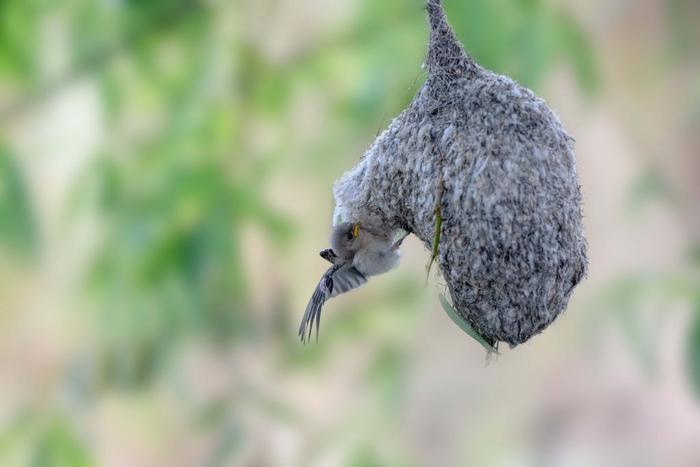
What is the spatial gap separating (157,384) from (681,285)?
7.98 feet

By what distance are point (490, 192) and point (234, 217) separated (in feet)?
9.00

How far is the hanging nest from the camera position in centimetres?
155

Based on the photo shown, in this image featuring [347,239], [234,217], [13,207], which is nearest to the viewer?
→ [347,239]

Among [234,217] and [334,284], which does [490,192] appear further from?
[234,217]

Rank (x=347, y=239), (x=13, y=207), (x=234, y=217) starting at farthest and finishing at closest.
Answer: (x=234, y=217), (x=13, y=207), (x=347, y=239)

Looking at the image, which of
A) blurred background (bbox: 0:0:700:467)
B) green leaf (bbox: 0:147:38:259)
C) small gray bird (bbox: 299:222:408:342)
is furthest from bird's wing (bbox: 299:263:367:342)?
green leaf (bbox: 0:147:38:259)

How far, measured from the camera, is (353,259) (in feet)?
6.50

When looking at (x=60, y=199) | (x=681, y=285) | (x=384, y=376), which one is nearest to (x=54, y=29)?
(x=60, y=199)

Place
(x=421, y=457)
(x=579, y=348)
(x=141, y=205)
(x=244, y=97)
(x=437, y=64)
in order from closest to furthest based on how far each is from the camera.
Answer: (x=437, y=64) → (x=141, y=205) → (x=244, y=97) → (x=579, y=348) → (x=421, y=457)

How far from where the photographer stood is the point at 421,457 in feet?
19.0

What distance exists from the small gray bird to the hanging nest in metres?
0.19

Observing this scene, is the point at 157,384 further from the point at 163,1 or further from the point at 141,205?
the point at 163,1

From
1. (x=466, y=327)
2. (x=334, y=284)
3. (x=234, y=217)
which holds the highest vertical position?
(x=234, y=217)

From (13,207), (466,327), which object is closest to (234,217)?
(13,207)
